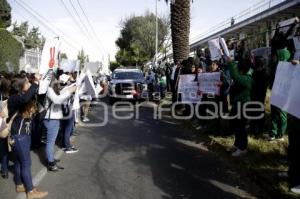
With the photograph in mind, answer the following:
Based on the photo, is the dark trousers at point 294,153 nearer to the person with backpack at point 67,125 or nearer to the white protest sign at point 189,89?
the person with backpack at point 67,125

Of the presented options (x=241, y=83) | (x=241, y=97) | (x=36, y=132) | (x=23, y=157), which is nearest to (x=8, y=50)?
(x=36, y=132)

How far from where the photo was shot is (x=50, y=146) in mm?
7828

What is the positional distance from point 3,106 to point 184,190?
340 cm

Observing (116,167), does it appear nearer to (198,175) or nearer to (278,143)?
(198,175)

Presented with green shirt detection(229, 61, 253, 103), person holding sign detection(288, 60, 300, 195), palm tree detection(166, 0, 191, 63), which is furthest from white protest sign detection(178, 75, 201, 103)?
person holding sign detection(288, 60, 300, 195)

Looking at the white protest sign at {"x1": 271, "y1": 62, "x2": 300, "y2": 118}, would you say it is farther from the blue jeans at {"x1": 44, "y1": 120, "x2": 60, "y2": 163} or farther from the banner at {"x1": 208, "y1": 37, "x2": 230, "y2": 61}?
the blue jeans at {"x1": 44, "y1": 120, "x2": 60, "y2": 163}

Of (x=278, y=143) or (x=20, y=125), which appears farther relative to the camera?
(x=278, y=143)

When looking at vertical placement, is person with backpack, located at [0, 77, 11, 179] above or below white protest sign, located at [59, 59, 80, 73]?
below

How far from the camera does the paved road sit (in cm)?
637

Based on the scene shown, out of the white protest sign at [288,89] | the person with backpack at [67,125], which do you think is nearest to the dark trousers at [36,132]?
the person with backpack at [67,125]

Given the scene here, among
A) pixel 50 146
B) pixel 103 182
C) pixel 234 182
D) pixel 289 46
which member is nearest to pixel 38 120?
pixel 50 146

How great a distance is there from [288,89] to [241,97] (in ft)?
7.60

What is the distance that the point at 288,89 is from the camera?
6.29 metres

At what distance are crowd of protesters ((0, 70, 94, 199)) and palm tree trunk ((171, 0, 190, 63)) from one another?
10597mm
